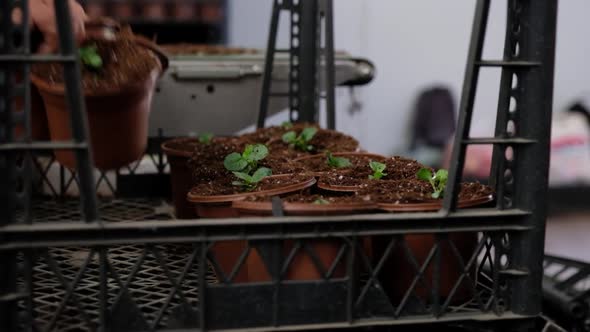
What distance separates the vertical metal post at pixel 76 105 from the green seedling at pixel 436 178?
59 cm

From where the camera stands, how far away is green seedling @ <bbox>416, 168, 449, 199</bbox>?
4.23ft

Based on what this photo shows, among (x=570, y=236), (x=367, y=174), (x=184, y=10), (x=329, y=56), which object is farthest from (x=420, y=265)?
(x=184, y=10)

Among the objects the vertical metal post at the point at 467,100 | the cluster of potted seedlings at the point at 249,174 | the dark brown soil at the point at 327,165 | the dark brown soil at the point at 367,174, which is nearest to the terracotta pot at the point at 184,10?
the cluster of potted seedlings at the point at 249,174

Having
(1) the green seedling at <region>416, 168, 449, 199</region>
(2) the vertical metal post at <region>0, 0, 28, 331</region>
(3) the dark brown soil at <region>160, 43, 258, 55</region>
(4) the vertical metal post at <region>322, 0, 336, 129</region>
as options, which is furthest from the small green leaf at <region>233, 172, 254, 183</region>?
(3) the dark brown soil at <region>160, 43, 258, 55</region>

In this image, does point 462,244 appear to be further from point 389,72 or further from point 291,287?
point 389,72

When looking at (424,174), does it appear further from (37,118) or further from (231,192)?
(37,118)

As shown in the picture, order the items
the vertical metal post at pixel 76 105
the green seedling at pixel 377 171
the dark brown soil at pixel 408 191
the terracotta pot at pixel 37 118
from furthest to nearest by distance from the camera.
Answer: the terracotta pot at pixel 37 118
the green seedling at pixel 377 171
the dark brown soil at pixel 408 191
the vertical metal post at pixel 76 105

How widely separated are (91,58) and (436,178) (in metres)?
0.73

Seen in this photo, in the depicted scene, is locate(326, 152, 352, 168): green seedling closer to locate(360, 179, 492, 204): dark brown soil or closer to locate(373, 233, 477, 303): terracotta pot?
locate(360, 179, 492, 204): dark brown soil

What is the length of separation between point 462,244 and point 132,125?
2.52 ft

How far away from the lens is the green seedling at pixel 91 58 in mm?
1452

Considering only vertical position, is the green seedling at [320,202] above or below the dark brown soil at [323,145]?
above

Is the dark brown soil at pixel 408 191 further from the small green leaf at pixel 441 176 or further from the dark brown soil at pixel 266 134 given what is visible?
the dark brown soil at pixel 266 134

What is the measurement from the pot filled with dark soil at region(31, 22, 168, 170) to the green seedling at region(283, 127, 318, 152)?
530 millimetres
